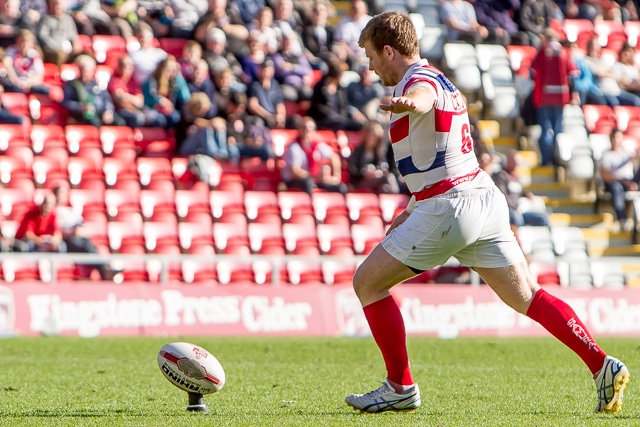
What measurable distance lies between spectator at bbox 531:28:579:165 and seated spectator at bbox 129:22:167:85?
20.8 feet

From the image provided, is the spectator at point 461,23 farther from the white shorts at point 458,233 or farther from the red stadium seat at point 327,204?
the white shorts at point 458,233

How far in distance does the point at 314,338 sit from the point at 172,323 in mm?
1725

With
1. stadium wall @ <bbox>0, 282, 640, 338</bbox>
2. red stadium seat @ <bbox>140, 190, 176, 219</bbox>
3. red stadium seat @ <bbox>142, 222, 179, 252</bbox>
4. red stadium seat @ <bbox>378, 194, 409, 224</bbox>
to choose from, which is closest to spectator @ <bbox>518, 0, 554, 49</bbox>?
red stadium seat @ <bbox>378, 194, 409, 224</bbox>

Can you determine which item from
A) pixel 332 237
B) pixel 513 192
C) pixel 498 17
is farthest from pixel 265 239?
pixel 498 17

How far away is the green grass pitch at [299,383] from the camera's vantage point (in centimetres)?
615

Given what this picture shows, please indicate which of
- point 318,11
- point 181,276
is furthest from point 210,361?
point 318,11

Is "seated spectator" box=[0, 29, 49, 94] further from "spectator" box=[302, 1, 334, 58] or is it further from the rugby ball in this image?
the rugby ball

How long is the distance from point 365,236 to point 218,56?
3.58 meters

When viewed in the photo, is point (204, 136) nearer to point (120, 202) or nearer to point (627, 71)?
point (120, 202)

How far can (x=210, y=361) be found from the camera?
6.49 metres

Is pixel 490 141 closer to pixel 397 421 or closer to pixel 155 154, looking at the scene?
pixel 155 154

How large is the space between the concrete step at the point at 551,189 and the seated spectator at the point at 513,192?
4.46 feet

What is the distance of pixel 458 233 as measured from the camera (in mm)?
6070

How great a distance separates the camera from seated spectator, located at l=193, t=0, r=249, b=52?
17.5 meters
